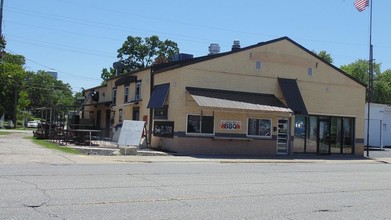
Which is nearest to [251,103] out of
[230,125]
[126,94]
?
[230,125]

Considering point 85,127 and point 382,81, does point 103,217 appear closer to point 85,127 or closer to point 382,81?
point 85,127

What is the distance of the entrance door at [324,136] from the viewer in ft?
98.9

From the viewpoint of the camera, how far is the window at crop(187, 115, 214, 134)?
2522 cm

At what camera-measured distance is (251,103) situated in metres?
26.3

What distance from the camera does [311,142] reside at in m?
29.8

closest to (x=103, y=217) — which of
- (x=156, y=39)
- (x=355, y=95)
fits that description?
(x=355, y=95)

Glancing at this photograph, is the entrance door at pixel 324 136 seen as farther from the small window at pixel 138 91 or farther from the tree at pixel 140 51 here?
the tree at pixel 140 51

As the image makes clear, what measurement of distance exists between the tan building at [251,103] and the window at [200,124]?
2.1 inches

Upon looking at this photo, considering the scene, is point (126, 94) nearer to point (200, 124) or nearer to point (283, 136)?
point (200, 124)

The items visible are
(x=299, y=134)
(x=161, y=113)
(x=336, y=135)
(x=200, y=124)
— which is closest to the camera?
(x=200, y=124)

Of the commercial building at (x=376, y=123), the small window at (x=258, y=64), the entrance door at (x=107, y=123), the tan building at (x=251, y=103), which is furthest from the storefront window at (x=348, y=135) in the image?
the entrance door at (x=107, y=123)

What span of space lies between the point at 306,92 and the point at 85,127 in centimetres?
1794

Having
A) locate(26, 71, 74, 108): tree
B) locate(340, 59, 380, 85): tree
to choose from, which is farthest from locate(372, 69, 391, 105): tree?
locate(26, 71, 74, 108): tree

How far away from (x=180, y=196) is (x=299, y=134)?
20.4 m
